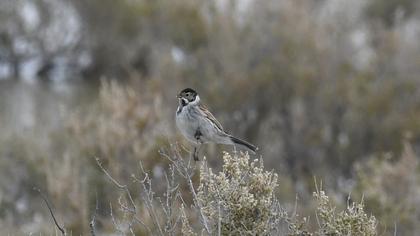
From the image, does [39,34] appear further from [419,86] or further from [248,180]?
[248,180]

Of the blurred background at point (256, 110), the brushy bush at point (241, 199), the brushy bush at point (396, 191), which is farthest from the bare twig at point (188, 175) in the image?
the brushy bush at point (396, 191)

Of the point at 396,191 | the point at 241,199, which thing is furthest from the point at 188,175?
the point at 396,191

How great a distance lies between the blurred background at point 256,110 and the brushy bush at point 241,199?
7.00 meters

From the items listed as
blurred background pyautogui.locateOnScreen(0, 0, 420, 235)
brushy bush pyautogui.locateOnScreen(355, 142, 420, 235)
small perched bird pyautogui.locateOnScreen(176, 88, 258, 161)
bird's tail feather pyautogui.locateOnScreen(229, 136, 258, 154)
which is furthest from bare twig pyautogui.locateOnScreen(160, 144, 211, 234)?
brushy bush pyautogui.locateOnScreen(355, 142, 420, 235)

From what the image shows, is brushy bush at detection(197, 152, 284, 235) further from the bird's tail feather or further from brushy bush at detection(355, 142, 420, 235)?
brushy bush at detection(355, 142, 420, 235)

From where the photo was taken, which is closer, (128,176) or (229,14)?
(128,176)

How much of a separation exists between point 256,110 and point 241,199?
15309mm

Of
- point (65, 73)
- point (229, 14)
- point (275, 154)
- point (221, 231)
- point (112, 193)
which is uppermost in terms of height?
point (65, 73)

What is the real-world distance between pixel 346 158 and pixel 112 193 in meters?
6.70

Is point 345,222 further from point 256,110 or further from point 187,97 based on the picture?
point 256,110

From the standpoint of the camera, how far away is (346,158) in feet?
71.5

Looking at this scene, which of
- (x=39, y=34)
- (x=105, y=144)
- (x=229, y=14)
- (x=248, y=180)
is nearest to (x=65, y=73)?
(x=39, y=34)

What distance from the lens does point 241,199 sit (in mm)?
7074

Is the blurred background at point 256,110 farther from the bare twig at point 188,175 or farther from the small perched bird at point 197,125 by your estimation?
the bare twig at point 188,175
